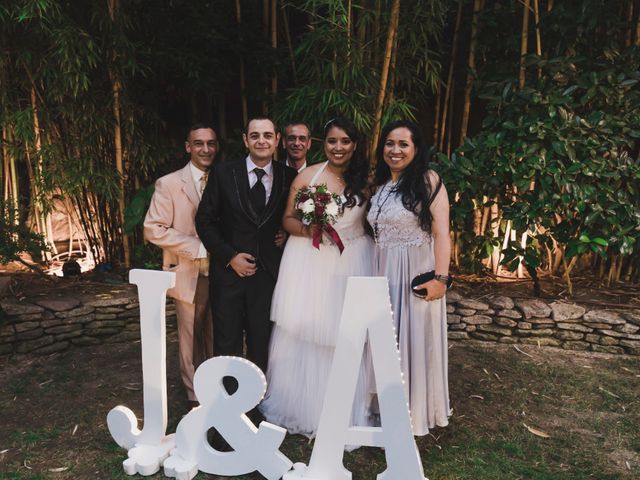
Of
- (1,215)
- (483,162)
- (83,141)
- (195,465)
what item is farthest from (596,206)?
(1,215)

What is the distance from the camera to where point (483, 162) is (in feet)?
12.2

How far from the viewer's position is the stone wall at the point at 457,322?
3.68 m

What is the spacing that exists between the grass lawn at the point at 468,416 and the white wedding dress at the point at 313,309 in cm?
20

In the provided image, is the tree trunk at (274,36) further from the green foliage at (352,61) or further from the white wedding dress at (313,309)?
the white wedding dress at (313,309)

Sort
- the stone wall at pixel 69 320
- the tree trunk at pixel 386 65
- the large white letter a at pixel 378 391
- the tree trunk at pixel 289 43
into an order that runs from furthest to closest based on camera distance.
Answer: the tree trunk at pixel 289 43
the stone wall at pixel 69 320
the tree trunk at pixel 386 65
the large white letter a at pixel 378 391

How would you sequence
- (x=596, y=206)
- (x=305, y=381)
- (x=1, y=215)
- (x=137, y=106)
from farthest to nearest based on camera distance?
(x=137, y=106), (x=1, y=215), (x=596, y=206), (x=305, y=381)

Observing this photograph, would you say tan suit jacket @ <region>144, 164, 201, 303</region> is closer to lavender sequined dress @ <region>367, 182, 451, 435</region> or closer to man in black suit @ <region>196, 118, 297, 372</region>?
man in black suit @ <region>196, 118, 297, 372</region>

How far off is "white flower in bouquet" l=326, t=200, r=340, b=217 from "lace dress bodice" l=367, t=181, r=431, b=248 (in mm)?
213

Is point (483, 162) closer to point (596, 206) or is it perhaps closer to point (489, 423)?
point (596, 206)

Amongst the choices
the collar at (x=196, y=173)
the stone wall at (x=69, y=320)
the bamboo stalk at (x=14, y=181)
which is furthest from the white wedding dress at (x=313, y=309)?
the bamboo stalk at (x=14, y=181)

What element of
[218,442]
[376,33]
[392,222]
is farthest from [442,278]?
[376,33]

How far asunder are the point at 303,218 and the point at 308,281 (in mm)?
351

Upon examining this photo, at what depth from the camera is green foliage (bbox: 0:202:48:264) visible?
379cm

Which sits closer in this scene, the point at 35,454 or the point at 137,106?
the point at 35,454
